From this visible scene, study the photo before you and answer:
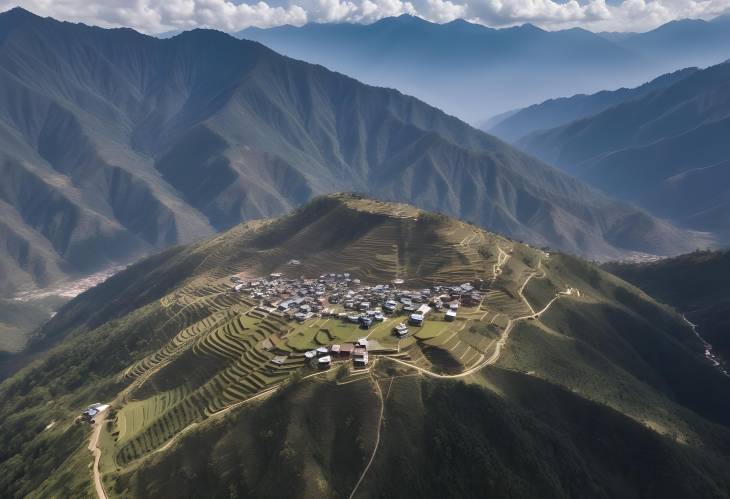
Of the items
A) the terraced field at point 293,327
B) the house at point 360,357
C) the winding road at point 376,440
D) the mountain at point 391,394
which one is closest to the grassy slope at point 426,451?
the mountain at point 391,394

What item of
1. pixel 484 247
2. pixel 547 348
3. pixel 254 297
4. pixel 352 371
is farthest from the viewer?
pixel 484 247

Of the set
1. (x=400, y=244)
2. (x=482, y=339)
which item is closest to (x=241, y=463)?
(x=482, y=339)

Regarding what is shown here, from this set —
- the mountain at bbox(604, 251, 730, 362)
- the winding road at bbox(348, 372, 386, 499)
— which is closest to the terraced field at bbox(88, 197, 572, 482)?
the winding road at bbox(348, 372, 386, 499)

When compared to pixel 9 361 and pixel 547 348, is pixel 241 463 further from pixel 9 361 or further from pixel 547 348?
pixel 9 361

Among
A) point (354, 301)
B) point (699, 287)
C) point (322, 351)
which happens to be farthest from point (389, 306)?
point (699, 287)

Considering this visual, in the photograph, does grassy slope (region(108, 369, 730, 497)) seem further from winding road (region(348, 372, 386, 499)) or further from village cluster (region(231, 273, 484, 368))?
village cluster (region(231, 273, 484, 368))

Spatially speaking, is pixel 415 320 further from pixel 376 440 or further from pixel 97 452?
pixel 97 452
